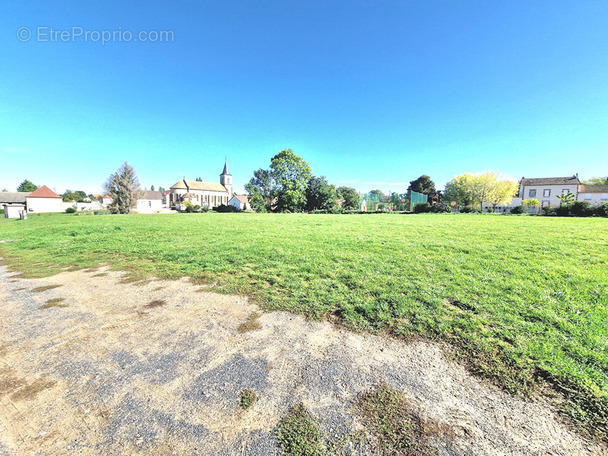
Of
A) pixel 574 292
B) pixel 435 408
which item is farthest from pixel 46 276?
pixel 574 292

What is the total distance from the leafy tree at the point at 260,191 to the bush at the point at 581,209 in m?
40.9

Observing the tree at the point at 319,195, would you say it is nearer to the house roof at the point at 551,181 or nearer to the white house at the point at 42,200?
the house roof at the point at 551,181

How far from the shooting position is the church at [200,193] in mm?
73250

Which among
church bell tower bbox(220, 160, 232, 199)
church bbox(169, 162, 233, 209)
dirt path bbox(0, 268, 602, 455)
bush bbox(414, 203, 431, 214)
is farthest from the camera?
church bell tower bbox(220, 160, 232, 199)

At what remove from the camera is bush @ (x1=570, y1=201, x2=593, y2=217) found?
74.4 ft

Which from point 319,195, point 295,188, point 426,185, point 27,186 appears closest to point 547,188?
point 426,185

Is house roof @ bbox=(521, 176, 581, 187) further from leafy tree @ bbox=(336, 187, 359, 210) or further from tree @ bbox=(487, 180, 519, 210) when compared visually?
leafy tree @ bbox=(336, 187, 359, 210)

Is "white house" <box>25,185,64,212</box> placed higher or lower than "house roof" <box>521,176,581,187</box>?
lower

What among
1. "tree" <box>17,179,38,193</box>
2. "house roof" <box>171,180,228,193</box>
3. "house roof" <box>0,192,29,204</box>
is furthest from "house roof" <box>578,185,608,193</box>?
"tree" <box>17,179,38,193</box>

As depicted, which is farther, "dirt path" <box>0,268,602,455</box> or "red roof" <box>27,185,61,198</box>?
"red roof" <box>27,185,61,198</box>

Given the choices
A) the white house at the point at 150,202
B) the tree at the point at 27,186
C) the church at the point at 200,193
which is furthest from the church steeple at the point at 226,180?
the tree at the point at 27,186

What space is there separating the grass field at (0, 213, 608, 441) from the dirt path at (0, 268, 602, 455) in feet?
1.25

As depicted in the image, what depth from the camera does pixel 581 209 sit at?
75.4ft

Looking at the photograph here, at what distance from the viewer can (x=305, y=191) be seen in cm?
4550
